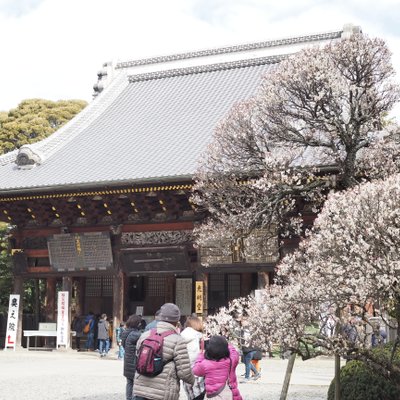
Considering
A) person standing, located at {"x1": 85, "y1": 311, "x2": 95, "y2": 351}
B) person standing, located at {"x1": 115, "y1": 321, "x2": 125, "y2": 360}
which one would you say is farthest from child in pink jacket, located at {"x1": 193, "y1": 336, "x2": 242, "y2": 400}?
person standing, located at {"x1": 85, "y1": 311, "x2": 95, "y2": 351}

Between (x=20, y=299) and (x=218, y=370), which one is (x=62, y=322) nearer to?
(x=20, y=299)

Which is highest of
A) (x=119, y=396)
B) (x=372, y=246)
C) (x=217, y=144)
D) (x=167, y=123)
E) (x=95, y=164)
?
(x=167, y=123)

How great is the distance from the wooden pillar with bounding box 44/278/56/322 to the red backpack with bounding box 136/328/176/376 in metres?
18.1

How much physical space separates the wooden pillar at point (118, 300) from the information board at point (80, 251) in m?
0.49

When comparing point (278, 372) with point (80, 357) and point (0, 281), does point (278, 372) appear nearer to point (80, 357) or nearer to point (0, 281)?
point (80, 357)

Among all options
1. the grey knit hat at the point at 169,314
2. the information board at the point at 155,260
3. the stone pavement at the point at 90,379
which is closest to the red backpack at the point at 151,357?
the grey knit hat at the point at 169,314

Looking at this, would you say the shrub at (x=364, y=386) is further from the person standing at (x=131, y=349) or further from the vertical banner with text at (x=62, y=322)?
the vertical banner with text at (x=62, y=322)

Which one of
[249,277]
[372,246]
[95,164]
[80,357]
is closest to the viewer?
[372,246]

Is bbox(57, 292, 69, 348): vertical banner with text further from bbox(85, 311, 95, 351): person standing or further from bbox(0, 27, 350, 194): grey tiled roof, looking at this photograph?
bbox(0, 27, 350, 194): grey tiled roof

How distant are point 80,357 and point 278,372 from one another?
6800 millimetres

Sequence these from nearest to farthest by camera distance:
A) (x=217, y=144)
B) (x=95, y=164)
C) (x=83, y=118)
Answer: (x=217, y=144), (x=95, y=164), (x=83, y=118)

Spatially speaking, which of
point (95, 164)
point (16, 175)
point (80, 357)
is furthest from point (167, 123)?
point (80, 357)

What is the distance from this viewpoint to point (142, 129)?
940 inches

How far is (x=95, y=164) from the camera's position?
70.8ft
